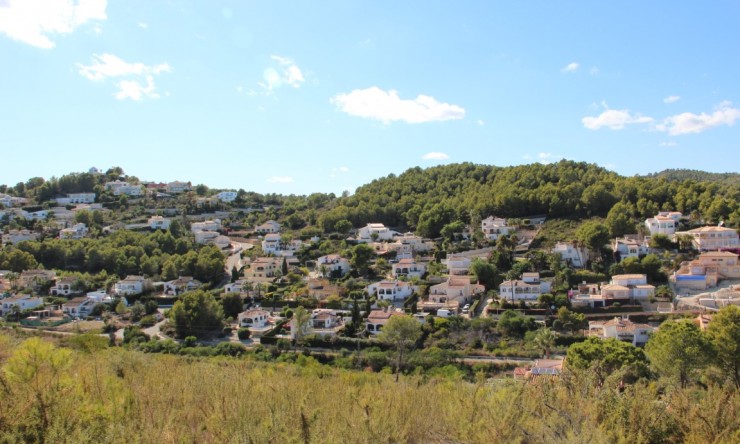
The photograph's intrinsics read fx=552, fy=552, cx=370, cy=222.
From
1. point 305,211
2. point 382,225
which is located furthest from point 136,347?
point 305,211

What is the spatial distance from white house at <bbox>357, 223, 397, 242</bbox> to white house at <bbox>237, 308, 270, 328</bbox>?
1606cm

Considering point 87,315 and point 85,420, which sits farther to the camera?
point 87,315

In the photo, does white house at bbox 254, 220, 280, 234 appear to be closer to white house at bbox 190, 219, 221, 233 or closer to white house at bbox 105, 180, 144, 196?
white house at bbox 190, 219, 221, 233

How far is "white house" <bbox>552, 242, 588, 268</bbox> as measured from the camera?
31.2 meters

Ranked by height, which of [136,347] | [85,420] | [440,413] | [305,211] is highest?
[305,211]

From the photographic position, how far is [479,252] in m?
33.8

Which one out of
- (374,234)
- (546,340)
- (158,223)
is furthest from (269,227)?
(546,340)

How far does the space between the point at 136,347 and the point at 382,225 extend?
24681 mm

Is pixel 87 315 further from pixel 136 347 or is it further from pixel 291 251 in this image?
pixel 291 251

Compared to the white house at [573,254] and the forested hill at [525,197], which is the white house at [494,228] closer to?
the forested hill at [525,197]

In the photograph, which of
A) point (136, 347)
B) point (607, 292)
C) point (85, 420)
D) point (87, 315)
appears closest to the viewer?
point (85, 420)

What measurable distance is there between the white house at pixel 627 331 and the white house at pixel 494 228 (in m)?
15.4

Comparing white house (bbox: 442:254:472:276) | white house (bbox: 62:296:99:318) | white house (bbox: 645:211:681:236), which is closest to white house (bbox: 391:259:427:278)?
white house (bbox: 442:254:472:276)

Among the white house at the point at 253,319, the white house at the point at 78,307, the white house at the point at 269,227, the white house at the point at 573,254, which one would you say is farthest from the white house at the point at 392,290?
the white house at the point at 269,227
